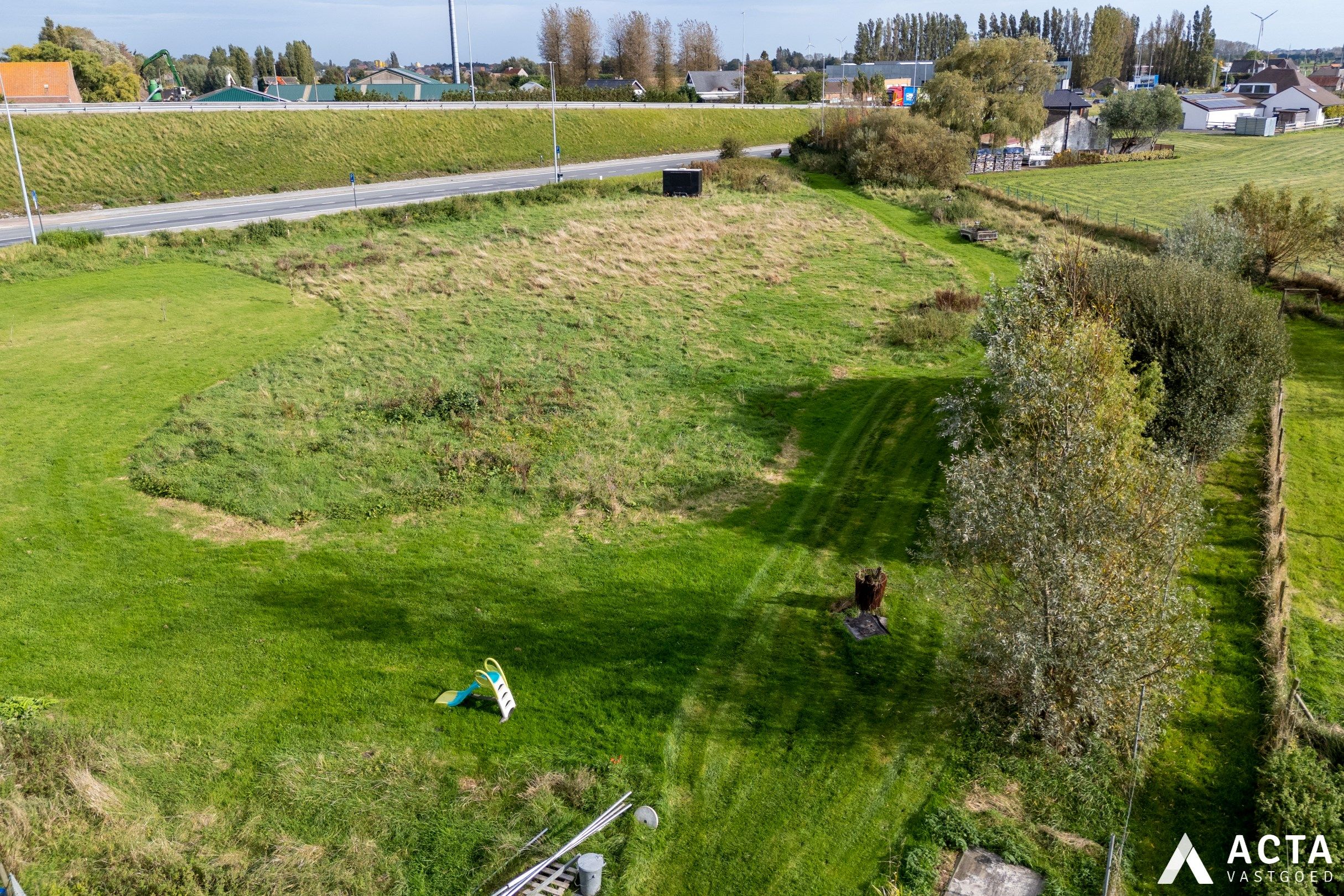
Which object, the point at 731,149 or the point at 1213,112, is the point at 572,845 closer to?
the point at 731,149

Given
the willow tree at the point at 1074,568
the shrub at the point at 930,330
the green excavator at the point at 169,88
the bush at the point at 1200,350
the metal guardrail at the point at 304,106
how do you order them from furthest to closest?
the green excavator at the point at 169,88, the metal guardrail at the point at 304,106, the shrub at the point at 930,330, the bush at the point at 1200,350, the willow tree at the point at 1074,568

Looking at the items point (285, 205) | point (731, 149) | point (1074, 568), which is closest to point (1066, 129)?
point (731, 149)

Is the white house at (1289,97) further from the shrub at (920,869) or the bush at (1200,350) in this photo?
the shrub at (920,869)

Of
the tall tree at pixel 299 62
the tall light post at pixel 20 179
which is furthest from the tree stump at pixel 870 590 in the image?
the tall tree at pixel 299 62

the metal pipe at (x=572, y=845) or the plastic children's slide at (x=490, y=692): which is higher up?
the plastic children's slide at (x=490, y=692)

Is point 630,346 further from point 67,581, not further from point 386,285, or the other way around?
point 67,581

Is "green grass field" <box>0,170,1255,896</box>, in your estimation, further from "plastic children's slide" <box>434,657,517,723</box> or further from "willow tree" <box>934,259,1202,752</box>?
"willow tree" <box>934,259,1202,752</box>
